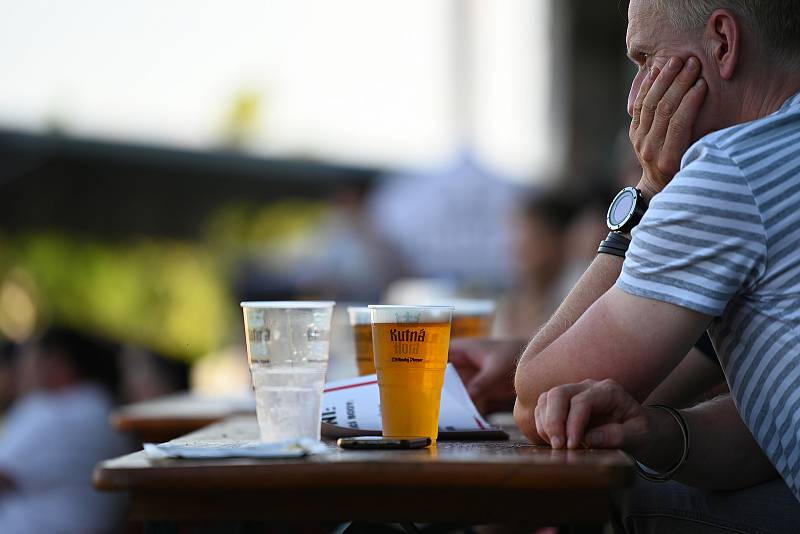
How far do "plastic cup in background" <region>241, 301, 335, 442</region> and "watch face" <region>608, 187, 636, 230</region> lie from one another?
1.49 ft

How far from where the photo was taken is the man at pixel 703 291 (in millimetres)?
1257

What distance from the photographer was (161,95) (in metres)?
11.9

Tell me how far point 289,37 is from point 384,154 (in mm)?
4631

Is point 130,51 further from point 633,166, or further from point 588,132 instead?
point 633,166

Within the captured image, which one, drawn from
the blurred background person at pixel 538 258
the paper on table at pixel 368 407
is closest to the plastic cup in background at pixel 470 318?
the paper on table at pixel 368 407

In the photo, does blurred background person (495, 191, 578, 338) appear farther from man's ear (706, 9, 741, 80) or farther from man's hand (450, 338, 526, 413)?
man's ear (706, 9, 741, 80)

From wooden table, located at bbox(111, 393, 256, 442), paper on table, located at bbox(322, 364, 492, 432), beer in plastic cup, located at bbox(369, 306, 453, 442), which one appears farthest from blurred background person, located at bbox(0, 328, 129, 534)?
beer in plastic cup, located at bbox(369, 306, 453, 442)

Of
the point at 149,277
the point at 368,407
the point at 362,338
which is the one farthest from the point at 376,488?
the point at 149,277

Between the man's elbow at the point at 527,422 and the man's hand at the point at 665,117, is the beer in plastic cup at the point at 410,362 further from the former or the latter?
the man's hand at the point at 665,117

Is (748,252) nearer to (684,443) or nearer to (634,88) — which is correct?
(684,443)

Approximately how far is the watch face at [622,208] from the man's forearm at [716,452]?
0.27 m

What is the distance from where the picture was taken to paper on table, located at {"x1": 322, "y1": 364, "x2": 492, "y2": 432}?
1.54m

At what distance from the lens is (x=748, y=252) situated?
1254mm

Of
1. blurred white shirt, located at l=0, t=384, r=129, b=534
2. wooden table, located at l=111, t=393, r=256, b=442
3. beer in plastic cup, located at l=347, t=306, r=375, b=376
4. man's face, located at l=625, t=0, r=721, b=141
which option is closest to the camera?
man's face, located at l=625, t=0, r=721, b=141
